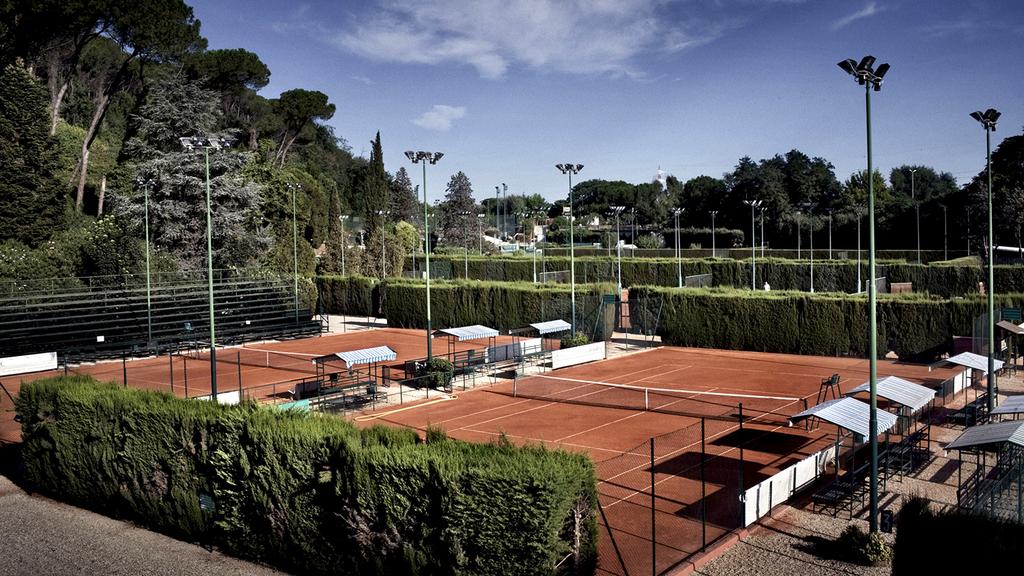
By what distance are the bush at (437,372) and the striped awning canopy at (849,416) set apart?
48.0ft

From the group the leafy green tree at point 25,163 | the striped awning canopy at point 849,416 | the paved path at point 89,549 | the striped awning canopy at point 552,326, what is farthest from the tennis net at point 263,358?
the striped awning canopy at point 849,416

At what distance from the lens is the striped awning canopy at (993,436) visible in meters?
14.2

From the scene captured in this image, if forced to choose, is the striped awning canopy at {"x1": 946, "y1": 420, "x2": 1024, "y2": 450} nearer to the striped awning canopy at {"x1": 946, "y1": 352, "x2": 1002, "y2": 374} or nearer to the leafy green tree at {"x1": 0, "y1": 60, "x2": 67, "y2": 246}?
the striped awning canopy at {"x1": 946, "y1": 352, "x2": 1002, "y2": 374}

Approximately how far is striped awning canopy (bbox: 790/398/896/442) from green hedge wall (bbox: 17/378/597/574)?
744 centimetres

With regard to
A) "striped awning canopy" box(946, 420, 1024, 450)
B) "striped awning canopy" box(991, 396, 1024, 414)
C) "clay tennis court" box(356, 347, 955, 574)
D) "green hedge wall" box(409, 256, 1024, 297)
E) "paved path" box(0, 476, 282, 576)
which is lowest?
"paved path" box(0, 476, 282, 576)

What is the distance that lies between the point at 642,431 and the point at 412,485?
1173cm

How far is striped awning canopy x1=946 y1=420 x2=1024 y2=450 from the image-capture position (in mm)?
14203

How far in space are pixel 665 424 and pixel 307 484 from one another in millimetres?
12416

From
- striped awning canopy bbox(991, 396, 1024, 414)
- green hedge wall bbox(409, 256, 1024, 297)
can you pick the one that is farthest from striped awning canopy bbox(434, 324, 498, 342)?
green hedge wall bbox(409, 256, 1024, 297)

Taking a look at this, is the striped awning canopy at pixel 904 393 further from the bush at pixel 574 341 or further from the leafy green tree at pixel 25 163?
the leafy green tree at pixel 25 163

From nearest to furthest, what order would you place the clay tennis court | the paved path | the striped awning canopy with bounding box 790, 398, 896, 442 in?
the paved path
the clay tennis court
the striped awning canopy with bounding box 790, 398, 896, 442

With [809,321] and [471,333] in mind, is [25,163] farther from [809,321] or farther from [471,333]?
[809,321]

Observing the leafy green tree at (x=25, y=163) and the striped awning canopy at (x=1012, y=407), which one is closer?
the striped awning canopy at (x=1012, y=407)

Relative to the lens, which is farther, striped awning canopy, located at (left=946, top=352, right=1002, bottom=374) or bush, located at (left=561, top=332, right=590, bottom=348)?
bush, located at (left=561, top=332, right=590, bottom=348)
